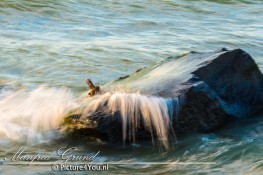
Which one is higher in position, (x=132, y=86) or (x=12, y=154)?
(x=132, y=86)

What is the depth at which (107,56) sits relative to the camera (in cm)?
917

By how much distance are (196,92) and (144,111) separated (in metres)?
0.43

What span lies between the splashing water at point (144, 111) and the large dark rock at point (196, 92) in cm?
2

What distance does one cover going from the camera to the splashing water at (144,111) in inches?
215

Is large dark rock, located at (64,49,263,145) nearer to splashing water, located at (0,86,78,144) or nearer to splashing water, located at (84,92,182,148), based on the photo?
splashing water, located at (84,92,182,148)

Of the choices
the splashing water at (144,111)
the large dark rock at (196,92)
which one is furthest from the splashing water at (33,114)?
the splashing water at (144,111)

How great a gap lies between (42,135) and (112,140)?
0.63 meters

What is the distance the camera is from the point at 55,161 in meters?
5.18

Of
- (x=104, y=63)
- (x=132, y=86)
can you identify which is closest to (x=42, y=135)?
(x=132, y=86)

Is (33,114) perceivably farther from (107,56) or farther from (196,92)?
(107,56)

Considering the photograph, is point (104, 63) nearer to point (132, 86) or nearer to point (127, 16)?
point (132, 86)

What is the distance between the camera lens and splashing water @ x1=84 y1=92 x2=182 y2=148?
5.46 m

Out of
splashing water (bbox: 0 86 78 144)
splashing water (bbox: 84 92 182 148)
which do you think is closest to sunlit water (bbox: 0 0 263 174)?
splashing water (bbox: 0 86 78 144)

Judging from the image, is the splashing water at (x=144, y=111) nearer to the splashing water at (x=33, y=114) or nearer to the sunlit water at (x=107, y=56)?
the sunlit water at (x=107, y=56)
